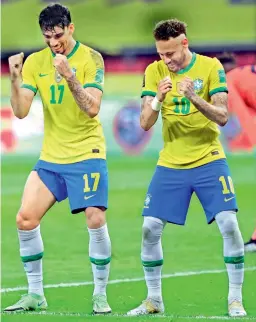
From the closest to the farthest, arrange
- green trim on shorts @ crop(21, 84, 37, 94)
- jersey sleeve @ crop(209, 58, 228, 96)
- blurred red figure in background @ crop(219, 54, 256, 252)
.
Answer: jersey sleeve @ crop(209, 58, 228, 96), green trim on shorts @ crop(21, 84, 37, 94), blurred red figure in background @ crop(219, 54, 256, 252)

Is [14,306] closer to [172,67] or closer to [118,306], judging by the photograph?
[118,306]

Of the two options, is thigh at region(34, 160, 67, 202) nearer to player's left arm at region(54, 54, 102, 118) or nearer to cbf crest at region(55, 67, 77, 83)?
player's left arm at region(54, 54, 102, 118)

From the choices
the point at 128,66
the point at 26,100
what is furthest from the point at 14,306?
the point at 128,66

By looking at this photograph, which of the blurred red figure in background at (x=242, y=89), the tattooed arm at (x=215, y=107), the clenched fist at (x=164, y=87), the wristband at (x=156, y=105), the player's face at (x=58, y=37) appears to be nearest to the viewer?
A: the tattooed arm at (x=215, y=107)

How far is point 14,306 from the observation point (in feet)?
31.0

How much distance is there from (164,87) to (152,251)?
139 cm

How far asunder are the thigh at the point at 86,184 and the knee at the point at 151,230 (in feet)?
1.45

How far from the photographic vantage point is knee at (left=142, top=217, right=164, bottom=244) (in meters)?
9.16

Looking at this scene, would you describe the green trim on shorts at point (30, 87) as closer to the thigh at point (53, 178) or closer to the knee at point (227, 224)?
the thigh at point (53, 178)

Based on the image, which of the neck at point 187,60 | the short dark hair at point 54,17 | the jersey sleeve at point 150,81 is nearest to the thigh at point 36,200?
the jersey sleeve at point 150,81

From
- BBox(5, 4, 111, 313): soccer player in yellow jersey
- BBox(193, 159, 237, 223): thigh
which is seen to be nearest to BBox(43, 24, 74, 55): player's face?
BBox(5, 4, 111, 313): soccer player in yellow jersey

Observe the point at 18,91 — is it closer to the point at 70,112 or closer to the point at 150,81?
the point at 70,112

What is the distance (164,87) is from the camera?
8.79 metres

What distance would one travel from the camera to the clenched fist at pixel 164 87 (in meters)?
8.78
